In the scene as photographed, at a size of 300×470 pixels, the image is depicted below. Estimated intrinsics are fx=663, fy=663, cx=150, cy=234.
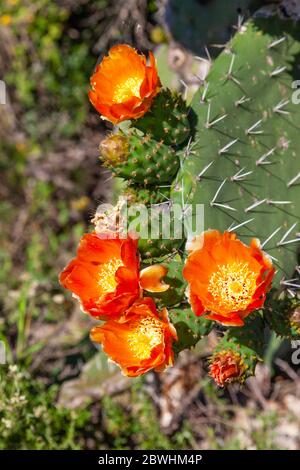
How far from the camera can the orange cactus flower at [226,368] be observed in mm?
1519

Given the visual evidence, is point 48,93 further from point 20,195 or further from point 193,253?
point 193,253

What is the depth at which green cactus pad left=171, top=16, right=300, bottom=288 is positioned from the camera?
1760 mm

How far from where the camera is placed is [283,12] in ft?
6.86

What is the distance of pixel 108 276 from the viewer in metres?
1.56

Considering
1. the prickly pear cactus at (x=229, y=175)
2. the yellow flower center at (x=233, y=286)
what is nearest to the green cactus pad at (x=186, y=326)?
the prickly pear cactus at (x=229, y=175)

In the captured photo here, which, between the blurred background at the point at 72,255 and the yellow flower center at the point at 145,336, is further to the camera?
the blurred background at the point at 72,255

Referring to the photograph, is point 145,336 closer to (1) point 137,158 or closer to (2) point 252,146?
(1) point 137,158

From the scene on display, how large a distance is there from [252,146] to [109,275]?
633 millimetres

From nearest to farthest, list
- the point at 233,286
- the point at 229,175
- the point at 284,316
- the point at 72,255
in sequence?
the point at 233,286, the point at 284,316, the point at 229,175, the point at 72,255

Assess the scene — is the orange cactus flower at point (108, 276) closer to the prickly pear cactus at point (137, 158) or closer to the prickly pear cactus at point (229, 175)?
Answer: the prickly pear cactus at point (229, 175)

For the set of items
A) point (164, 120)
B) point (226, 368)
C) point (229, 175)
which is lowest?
point (226, 368)

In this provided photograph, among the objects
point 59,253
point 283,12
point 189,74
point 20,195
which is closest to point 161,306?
point 283,12

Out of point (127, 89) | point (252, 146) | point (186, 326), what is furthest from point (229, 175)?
point (186, 326)

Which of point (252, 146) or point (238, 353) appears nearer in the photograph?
point (238, 353)
